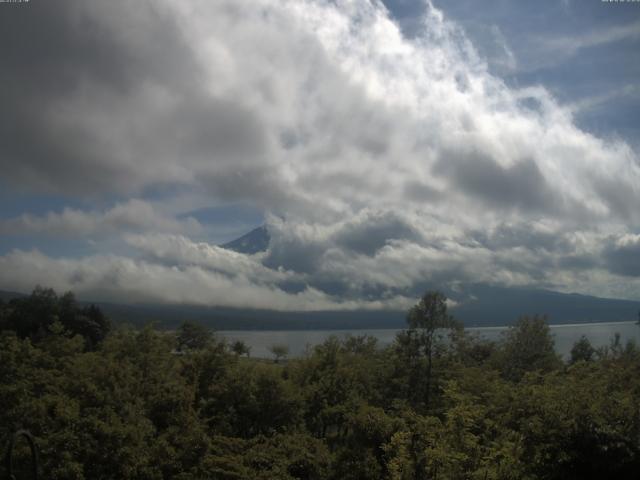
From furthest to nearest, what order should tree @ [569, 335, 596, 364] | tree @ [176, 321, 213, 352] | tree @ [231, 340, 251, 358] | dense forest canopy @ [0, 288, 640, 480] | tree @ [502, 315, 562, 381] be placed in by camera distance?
tree @ [176, 321, 213, 352] → tree @ [569, 335, 596, 364] → tree @ [231, 340, 251, 358] → tree @ [502, 315, 562, 381] → dense forest canopy @ [0, 288, 640, 480]

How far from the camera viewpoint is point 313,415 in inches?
1284

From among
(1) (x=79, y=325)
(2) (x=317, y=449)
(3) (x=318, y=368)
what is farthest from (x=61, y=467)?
(1) (x=79, y=325)

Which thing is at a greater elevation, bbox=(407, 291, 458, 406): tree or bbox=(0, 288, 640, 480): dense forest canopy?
bbox=(407, 291, 458, 406): tree

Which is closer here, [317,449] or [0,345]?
[317,449]

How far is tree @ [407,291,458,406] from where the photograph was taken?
3981cm

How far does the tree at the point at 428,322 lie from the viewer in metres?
39.8

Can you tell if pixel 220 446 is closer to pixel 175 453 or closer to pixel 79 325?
pixel 175 453

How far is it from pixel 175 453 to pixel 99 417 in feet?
12.6

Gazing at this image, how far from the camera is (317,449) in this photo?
24656 mm

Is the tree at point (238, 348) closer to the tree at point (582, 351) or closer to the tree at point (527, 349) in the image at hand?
the tree at point (527, 349)

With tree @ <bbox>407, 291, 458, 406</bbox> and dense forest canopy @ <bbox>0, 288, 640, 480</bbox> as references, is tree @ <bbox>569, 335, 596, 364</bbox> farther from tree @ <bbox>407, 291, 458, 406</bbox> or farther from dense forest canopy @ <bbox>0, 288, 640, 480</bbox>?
tree @ <bbox>407, 291, 458, 406</bbox>

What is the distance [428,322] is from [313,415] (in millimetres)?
12464

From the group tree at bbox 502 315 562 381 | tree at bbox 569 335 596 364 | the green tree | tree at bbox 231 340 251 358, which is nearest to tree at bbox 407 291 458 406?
the green tree

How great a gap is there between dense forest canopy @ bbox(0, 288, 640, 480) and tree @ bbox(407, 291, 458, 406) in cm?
9
